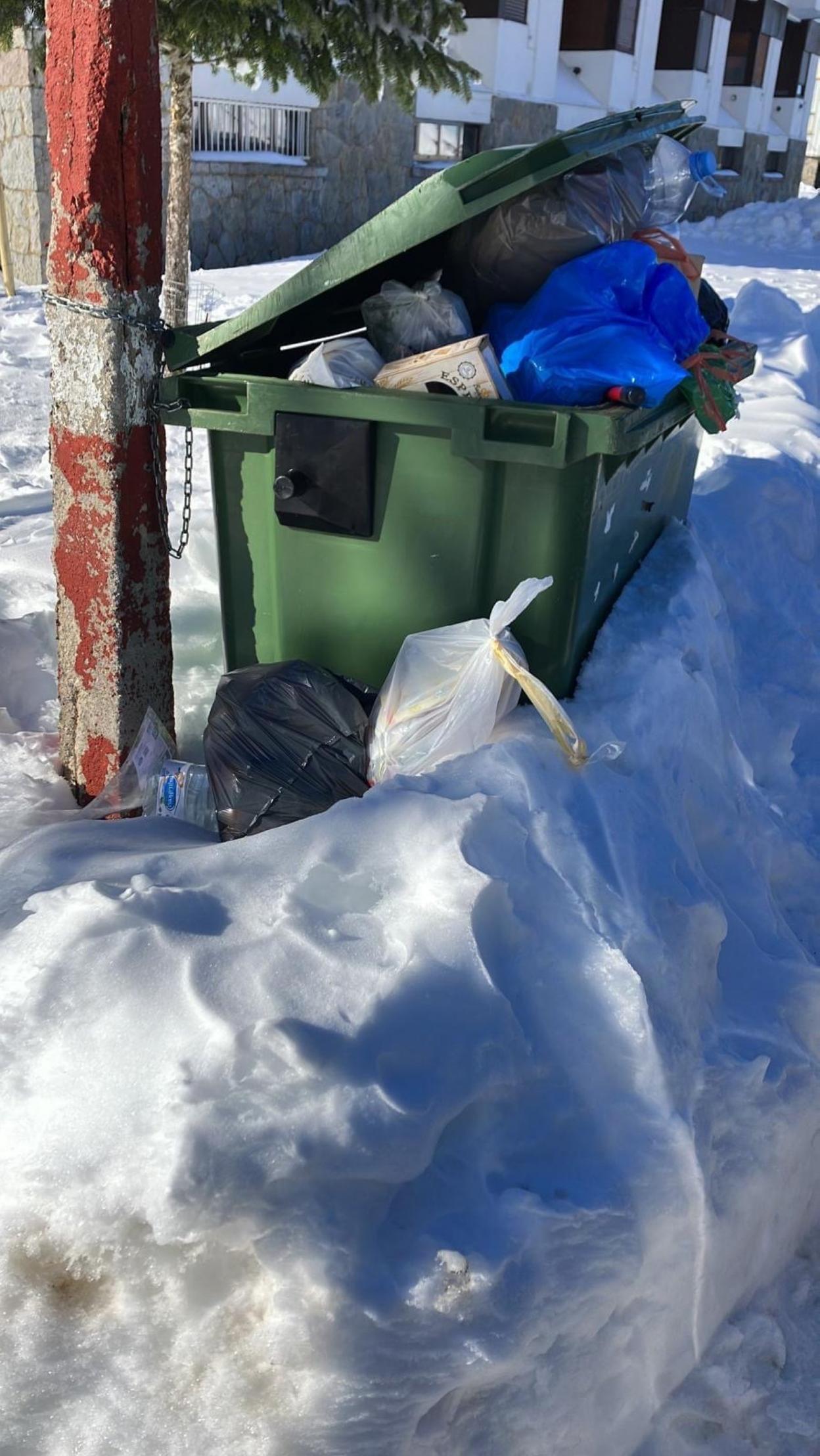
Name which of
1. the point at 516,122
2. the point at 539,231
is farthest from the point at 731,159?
the point at 539,231

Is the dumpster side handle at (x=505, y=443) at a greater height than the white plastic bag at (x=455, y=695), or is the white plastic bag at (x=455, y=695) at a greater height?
the dumpster side handle at (x=505, y=443)

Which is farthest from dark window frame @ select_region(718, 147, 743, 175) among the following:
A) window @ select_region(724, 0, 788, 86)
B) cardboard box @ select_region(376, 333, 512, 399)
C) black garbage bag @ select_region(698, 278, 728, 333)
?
cardboard box @ select_region(376, 333, 512, 399)

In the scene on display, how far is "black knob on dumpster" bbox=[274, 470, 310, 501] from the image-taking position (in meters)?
2.55

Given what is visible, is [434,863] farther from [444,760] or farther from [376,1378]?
[376,1378]

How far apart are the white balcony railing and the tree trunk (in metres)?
6.65

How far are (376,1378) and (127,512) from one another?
6.15ft

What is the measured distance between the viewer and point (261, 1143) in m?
1.46

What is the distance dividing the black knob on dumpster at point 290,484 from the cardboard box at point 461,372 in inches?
12.7

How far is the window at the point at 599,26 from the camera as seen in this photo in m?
17.5

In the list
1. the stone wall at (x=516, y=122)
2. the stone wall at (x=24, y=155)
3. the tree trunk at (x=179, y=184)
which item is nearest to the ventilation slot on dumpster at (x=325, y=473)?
the tree trunk at (x=179, y=184)

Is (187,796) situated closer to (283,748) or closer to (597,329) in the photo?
(283,748)

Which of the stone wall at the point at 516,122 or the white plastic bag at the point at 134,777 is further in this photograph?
the stone wall at the point at 516,122

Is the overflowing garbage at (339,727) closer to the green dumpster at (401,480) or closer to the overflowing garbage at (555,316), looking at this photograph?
the green dumpster at (401,480)

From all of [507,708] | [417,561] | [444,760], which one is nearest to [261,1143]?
[444,760]
